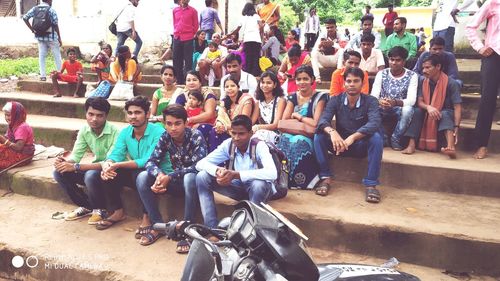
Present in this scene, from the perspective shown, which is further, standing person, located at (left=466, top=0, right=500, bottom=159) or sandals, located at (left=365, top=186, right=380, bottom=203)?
standing person, located at (left=466, top=0, right=500, bottom=159)

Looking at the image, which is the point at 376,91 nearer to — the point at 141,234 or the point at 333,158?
the point at 333,158

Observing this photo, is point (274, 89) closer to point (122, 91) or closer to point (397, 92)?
point (397, 92)

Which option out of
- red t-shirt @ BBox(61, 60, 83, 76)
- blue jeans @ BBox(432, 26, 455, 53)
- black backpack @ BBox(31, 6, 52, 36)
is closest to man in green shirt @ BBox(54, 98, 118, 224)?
red t-shirt @ BBox(61, 60, 83, 76)

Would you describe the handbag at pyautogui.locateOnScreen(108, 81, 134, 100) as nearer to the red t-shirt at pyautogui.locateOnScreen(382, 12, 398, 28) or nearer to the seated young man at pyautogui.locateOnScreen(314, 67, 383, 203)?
the seated young man at pyautogui.locateOnScreen(314, 67, 383, 203)

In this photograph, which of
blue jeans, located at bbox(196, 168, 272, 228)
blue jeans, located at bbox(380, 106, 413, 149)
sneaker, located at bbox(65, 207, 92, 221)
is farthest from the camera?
blue jeans, located at bbox(380, 106, 413, 149)

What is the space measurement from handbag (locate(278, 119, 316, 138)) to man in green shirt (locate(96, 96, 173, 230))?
1.31 m

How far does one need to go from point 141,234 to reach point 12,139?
8.37ft

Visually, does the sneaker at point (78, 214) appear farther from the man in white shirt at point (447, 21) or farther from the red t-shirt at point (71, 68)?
the man in white shirt at point (447, 21)

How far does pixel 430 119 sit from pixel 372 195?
1391mm

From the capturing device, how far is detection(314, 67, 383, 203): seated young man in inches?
155

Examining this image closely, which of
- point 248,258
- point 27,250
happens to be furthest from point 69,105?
point 248,258

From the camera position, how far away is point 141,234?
3.81 metres

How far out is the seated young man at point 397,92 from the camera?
4.75 metres

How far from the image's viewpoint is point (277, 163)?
3729 mm
